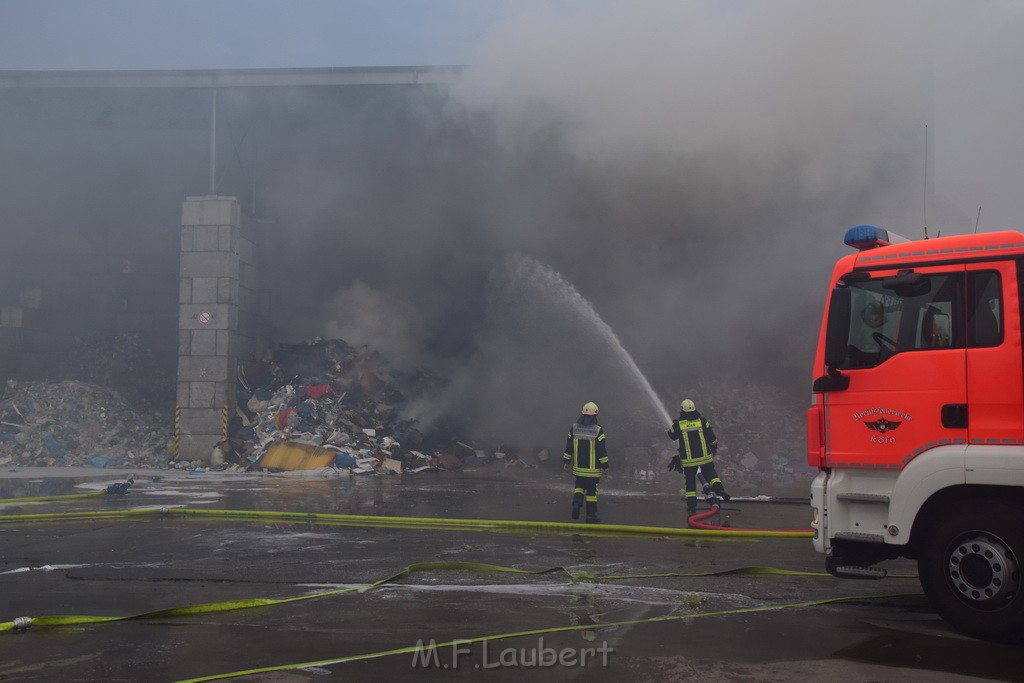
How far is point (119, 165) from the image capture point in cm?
2341

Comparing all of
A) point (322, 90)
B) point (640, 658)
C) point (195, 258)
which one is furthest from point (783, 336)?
point (640, 658)

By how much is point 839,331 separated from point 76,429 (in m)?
18.6

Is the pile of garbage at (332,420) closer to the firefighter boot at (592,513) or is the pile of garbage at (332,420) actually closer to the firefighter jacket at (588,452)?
the firefighter jacket at (588,452)

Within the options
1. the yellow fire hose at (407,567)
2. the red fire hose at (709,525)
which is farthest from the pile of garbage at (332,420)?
the red fire hose at (709,525)

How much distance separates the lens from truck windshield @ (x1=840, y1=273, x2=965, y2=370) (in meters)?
4.86

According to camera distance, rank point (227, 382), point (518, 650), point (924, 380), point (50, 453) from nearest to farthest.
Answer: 1. point (518, 650)
2. point (924, 380)
3. point (50, 453)
4. point (227, 382)

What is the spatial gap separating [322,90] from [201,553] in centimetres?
1550

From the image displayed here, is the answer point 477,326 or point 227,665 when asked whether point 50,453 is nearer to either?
point 477,326

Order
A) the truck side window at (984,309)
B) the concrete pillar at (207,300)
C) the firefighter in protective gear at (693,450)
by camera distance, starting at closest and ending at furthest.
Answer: the truck side window at (984,309) → the firefighter in protective gear at (693,450) → the concrete pillar at (207,300)

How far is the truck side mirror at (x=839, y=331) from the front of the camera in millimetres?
5125

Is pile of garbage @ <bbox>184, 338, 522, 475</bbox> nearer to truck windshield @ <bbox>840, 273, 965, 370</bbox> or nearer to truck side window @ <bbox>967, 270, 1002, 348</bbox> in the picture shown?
truck windshield @ <bbox>840, 273, 965, 370</bbox>

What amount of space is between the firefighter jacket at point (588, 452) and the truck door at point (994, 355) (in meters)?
4.97

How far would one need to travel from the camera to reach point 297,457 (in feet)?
56.4

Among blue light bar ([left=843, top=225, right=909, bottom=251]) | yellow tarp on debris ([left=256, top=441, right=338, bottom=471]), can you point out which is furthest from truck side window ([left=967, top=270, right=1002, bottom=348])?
yellow tarp on debris ([left=256, top=441, right=338, bottom=471])
